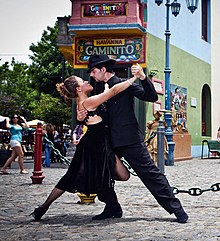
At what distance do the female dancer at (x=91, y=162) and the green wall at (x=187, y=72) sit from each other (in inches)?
500

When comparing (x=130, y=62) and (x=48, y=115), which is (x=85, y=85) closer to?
(x=130, y=62)

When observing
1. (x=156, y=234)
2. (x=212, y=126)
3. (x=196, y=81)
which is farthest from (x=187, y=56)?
(x=156, y=234)

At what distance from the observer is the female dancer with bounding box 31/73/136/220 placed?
18.9 feet

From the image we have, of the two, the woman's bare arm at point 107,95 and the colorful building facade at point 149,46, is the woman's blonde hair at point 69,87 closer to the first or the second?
the woman's bare arm at point 107,95

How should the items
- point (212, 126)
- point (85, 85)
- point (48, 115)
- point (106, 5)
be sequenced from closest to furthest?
point (85, 85)
point (106, 5)
point (212, 126)
point (48, 115)

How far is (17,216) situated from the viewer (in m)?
6.29

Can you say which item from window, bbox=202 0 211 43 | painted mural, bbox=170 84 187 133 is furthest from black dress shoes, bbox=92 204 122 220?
window, bbox=202 0 211 43

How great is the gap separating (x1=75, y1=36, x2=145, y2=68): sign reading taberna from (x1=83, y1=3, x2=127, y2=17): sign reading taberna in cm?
93

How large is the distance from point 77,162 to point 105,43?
40.8 feet

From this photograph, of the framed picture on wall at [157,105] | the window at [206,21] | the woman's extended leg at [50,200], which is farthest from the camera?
the window at [206,21]

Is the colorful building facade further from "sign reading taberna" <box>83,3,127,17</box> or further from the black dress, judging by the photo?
the black dress

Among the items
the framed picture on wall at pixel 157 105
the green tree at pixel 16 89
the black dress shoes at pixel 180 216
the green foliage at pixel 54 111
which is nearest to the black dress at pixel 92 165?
the black dress shoes at pixel 180 216

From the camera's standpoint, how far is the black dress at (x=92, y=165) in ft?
18.9

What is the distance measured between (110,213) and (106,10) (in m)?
12.2
